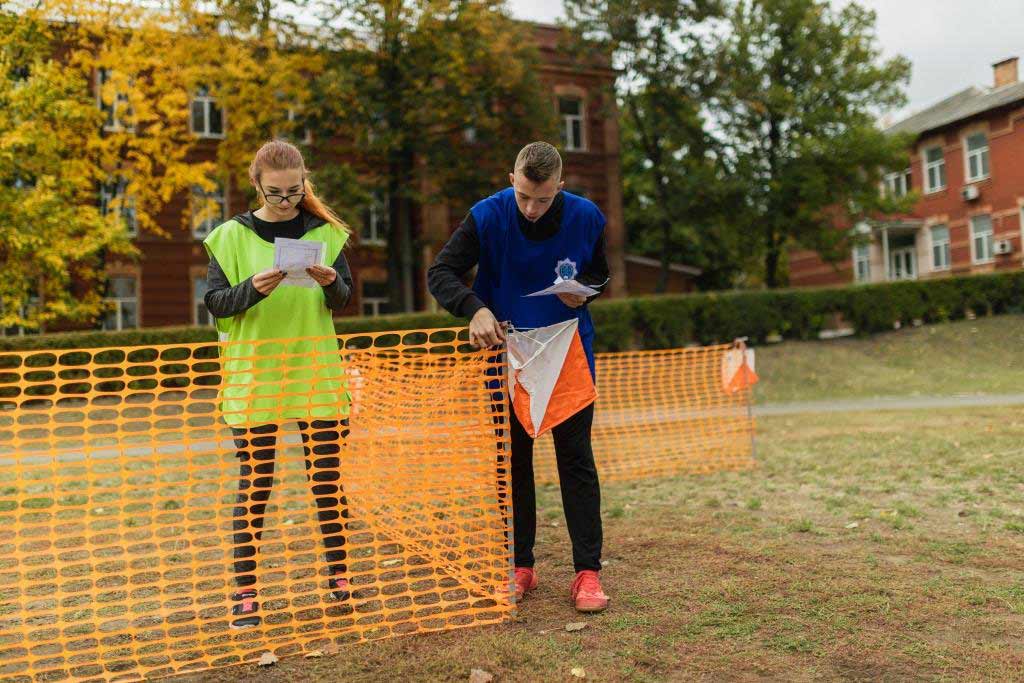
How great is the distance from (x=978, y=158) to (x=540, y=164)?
3307 cm

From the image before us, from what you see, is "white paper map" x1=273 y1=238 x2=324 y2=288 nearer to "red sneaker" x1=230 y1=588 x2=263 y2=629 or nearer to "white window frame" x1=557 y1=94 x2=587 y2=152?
"red sneaker" x1=230 y1=588 x2=263 y2=629

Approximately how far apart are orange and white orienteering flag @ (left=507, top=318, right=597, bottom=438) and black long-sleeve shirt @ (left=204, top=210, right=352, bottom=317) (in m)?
0.76

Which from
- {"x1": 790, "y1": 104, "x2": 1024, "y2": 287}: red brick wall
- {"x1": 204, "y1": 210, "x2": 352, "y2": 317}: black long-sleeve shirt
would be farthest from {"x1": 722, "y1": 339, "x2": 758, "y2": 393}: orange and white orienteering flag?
{"x1": 790, "y1": 104, "x2": 1024, "y2": 287}: red brick wall

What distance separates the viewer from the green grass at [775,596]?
2883mm

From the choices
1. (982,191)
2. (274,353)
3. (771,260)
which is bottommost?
(274,353)

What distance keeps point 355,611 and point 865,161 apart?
2483 centimetres

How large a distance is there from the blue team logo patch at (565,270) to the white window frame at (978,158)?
32233 millimetres

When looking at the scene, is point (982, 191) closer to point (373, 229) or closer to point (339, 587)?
point (373, 229)

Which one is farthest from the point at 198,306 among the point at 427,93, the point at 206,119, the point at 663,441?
the point at 663,441

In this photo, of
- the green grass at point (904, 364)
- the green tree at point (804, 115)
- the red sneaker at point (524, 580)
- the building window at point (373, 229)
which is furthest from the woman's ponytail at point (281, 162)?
the green tree at point (804, 115)

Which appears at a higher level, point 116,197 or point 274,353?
point 116,197

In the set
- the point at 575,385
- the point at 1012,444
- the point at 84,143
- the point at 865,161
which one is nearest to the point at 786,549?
the point at 575,385

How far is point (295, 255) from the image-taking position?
3256mm

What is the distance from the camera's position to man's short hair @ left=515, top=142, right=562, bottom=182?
11.0ft
